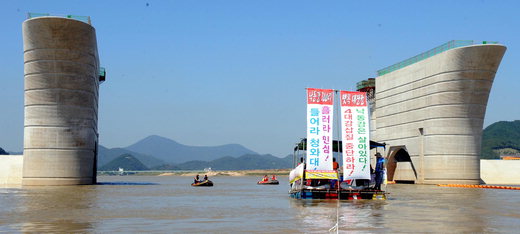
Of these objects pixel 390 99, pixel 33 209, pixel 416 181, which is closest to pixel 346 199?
pixel 33 209

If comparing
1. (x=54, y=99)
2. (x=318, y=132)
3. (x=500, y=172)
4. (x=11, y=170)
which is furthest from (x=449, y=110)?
(x=11, y=170)

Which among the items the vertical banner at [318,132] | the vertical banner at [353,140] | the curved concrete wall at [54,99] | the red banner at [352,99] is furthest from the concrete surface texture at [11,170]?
the red banner at [352,99]

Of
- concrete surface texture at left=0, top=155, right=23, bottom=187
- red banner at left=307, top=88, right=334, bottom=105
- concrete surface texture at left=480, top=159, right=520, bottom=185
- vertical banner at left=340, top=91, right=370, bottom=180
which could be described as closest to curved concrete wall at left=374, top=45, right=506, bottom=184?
concrete surface texture at left=480, top=159, right=520, bottom=185

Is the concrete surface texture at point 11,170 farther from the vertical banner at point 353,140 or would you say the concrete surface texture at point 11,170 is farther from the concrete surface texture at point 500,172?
the concrete surface texture at point 500,172

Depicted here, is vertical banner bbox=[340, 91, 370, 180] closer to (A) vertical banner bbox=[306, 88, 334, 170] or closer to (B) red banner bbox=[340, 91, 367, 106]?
(B) red banner bbox=[340, 91, 367, 106]

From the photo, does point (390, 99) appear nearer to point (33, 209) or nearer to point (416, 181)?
point (416, 181)

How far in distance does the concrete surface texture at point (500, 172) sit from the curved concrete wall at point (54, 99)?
53.3 meters

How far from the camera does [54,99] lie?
6166 centimetres

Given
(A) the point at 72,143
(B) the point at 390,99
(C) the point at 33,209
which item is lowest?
(C) the point at 33,209

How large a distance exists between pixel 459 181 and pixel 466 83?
11.6 m

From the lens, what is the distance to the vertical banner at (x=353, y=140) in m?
35.7

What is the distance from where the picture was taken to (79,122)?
63.4 meters

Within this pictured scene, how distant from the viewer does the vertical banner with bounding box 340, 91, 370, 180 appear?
35719 millimetres

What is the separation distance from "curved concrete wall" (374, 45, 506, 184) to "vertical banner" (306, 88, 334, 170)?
127ft
